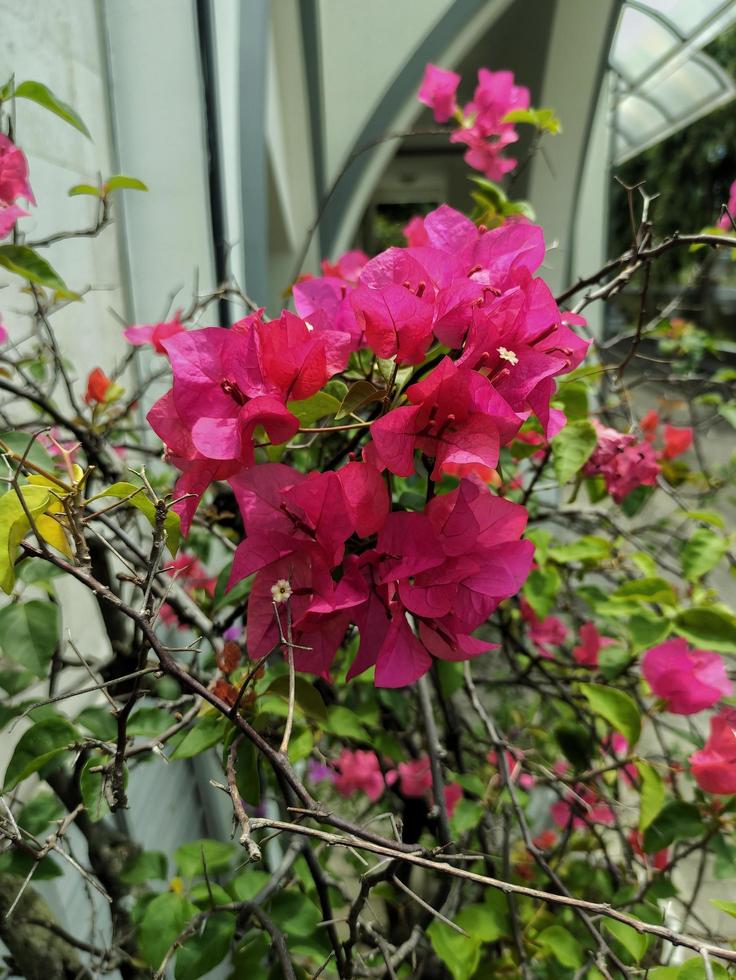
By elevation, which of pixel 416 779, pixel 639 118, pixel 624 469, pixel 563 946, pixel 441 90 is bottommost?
pixel 416 779

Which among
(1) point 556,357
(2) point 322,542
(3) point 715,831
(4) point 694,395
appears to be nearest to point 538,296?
(1) point 556,357

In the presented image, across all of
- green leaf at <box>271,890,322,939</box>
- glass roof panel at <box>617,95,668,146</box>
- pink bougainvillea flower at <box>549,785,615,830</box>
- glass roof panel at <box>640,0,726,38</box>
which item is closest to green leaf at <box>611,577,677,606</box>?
pink bougainvillea flower at <box>549,785,615,830</box>

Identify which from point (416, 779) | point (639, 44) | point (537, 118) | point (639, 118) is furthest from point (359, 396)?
point (639, 118)

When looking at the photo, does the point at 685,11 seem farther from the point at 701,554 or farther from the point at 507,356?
the point at 507,356

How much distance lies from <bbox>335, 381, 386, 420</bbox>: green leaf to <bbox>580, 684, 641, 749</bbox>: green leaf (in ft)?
1.13

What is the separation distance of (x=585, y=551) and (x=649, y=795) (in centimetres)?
24

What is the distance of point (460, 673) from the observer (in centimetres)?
61

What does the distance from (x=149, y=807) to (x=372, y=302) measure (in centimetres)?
92

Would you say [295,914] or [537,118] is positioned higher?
[537,118]

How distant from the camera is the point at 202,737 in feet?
1.32

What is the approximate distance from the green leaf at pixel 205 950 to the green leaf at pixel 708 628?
405mm

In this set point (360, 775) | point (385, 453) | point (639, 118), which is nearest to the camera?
point (385, 453)

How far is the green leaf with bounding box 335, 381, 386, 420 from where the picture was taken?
0.32 meters

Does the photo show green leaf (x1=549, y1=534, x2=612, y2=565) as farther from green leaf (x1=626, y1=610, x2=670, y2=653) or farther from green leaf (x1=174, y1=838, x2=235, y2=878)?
green leaf (x1=174, y1=838, x2=235, y2=878)
